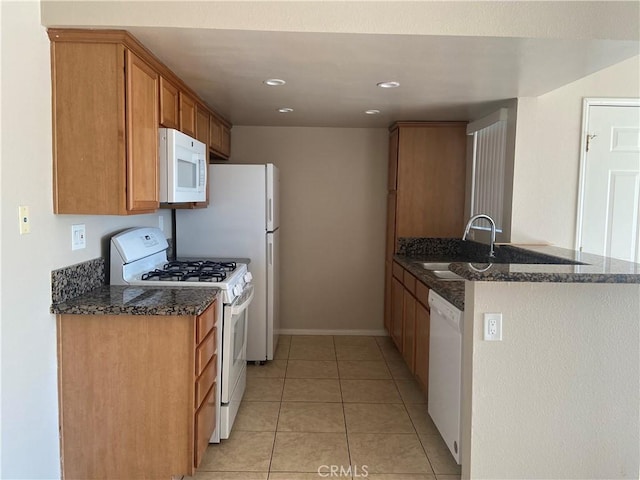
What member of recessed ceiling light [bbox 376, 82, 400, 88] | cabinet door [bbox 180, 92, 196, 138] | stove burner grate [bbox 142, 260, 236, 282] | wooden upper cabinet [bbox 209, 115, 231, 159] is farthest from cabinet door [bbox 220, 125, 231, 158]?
recessed ceiling light [bbox 376, 82, 400, 88]

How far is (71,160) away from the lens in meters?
1.96

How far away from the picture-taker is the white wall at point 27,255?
A: 1642 mm

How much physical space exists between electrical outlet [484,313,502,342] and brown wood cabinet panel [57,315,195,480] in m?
1.29

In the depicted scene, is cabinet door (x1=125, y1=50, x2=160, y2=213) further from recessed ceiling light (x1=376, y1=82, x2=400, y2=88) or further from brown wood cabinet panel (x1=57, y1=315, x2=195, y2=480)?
recessed ceiling light (x1=376, y1=82, x2=400, y2=88)

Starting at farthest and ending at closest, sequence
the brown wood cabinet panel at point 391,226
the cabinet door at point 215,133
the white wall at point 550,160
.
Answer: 1. the brown wood cabinet panel at point 391,226
2. the cabinet door at point 215,133
3. the white wall at point 550,160

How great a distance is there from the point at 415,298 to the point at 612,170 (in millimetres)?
1687

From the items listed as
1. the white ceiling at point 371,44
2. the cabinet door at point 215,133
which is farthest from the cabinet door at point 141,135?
the cabinet door at point 215,133

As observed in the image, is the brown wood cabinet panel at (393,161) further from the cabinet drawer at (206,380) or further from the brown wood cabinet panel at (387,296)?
the cabinet drawer at (206,380)

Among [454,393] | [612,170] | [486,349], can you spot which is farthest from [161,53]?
[612,170]

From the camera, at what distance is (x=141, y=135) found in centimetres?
211

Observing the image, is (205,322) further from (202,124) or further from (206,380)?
(202,124)

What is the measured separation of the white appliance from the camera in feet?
8.02

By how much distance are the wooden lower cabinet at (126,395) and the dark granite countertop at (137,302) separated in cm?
4

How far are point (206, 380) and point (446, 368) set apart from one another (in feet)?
A: 4.05
